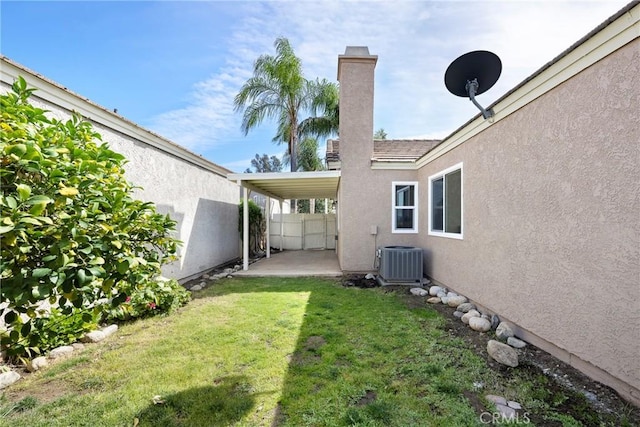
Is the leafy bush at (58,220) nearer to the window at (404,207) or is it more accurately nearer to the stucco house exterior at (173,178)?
the stucco house exterior at (173,178)

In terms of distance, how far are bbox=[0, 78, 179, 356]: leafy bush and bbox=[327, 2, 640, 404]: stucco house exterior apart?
14.1ft

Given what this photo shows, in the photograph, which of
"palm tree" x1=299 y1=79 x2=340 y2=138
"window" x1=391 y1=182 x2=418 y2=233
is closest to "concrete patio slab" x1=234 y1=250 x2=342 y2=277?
"window" x1=391 y1=182 x2=418 y2=233

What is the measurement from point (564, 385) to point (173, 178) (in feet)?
28.3

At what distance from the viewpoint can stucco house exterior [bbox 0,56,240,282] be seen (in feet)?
15.0

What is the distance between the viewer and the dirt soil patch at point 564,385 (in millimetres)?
2670

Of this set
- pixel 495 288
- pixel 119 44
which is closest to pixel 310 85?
pixel 119 44

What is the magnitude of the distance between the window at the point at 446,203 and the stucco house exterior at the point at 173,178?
590 cm

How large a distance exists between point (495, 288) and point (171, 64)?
30.3 ft

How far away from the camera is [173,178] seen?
311 inches

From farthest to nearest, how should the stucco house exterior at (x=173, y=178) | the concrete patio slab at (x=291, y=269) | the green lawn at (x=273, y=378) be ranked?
the concrete patio slab at (x=291, y=269)
the stucco house exterior at (x=173, y=178)
the green lawn at (x=273, y=378)

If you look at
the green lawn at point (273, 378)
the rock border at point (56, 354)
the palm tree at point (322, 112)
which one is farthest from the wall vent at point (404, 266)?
the palm tree at point (322, 112)

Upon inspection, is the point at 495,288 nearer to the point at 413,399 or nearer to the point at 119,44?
the point at 413,399

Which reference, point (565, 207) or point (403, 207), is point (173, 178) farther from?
point (565, 207)

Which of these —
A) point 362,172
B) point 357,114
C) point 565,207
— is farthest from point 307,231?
point 565,207
